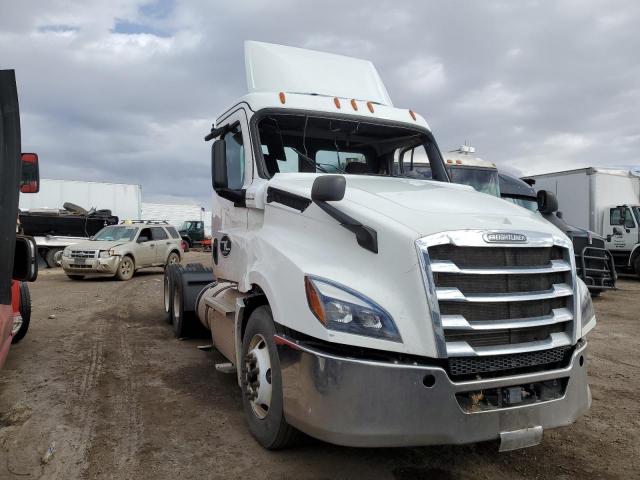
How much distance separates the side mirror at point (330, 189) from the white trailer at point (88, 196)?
28.1m

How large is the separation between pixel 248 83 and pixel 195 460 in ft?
11.5

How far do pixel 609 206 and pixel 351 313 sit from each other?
17590mm

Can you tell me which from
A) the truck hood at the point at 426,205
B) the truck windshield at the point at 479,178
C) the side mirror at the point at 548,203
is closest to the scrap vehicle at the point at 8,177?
the truck hood at the point at 426,205

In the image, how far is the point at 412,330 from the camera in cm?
275

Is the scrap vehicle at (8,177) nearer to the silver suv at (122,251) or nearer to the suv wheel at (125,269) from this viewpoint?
the silver suv at (122,251)

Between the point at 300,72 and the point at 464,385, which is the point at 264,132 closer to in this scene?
the point at 300,72

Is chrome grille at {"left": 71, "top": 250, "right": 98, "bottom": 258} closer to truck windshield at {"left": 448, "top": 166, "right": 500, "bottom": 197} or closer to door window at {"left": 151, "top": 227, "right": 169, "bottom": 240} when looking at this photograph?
door window at {"left": 151, "top": 227, "right": 169, "bottom": 240}

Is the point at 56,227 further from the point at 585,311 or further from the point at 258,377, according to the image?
the point at 585,311

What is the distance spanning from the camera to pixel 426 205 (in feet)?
10.8

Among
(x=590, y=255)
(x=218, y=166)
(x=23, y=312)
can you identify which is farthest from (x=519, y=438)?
(x=590, y=255)

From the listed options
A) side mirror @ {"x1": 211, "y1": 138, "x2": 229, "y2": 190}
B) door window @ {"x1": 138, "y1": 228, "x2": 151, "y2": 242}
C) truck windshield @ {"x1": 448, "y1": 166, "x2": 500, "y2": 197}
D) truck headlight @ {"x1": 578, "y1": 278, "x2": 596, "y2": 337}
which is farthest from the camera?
door window @ {"x1": 138, "y1": 228, "x2": 151, "y2": 242}

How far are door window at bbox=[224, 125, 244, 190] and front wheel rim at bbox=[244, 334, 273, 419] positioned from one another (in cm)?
163

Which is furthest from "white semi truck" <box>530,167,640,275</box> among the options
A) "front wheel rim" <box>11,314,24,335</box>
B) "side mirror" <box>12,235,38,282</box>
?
"side mirror" <box>12,235,38,282</box>

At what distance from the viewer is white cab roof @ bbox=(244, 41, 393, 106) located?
512 centimetres
